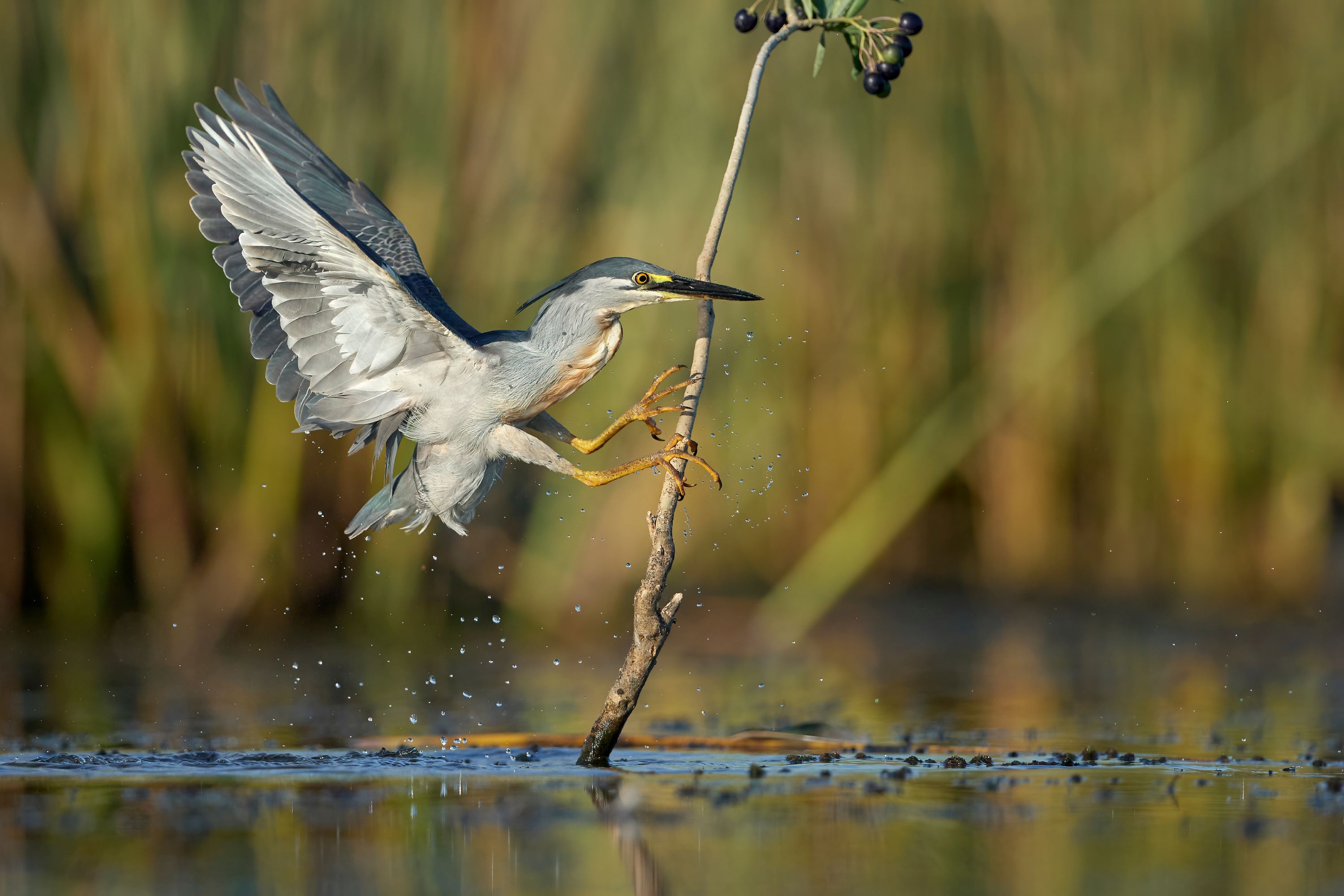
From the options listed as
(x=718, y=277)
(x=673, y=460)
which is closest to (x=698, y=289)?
(x=673, y=460)

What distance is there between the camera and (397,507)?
4902 mm

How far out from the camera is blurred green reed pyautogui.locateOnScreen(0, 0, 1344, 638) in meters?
6.68

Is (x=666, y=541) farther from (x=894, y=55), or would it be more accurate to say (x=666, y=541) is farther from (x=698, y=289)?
(x=894, y=55)

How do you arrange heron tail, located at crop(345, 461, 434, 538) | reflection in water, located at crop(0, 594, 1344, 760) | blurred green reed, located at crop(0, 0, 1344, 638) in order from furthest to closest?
blurred green reed, located at crop(0, 0, 1344, 638)
reflection in water, located at crop(0, 594, 1344, 760)
heron tail, located at crop(345, 461, 434, 538)

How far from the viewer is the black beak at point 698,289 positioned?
4391 mm

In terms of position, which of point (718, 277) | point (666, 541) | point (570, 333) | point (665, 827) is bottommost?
point (665, 827)

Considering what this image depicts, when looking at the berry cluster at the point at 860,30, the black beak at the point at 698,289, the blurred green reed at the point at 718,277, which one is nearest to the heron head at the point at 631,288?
the black beak at the point at 698,289

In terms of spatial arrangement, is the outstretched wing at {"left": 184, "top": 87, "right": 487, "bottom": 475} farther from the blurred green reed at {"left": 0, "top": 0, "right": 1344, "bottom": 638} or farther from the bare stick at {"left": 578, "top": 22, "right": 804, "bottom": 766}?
the blurred green reed at {"left": 0, "top": 0, "right": 1344, "bottom": 638}

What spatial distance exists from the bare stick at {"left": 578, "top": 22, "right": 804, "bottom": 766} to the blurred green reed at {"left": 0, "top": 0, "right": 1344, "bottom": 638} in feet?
7.08

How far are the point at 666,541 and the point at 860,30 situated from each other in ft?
4.70

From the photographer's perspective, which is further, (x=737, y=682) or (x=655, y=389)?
(x=737, y=682)

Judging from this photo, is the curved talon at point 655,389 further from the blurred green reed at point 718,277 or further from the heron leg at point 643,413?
the blurred green reed at point 718,277

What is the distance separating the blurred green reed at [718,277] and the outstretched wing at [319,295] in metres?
1.70

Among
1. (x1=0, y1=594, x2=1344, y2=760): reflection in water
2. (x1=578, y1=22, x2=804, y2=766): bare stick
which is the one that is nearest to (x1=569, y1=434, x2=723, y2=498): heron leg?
(x1=578, y1=22, x2=804, y2=766): bare stick
